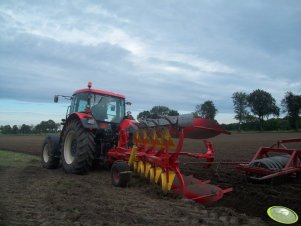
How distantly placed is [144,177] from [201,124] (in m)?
2.04

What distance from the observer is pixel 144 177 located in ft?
24.0

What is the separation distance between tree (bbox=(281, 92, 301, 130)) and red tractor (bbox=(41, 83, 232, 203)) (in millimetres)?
56888

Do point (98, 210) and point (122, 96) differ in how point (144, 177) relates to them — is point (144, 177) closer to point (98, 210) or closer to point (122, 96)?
point (98, 210)

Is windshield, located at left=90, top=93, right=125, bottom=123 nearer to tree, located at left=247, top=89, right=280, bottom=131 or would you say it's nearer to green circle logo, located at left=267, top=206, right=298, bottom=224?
green circle logo, located at left=267, top=206, right=298, bottom=224

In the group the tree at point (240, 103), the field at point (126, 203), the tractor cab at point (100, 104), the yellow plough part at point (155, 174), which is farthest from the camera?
the tree at point (240, 103)

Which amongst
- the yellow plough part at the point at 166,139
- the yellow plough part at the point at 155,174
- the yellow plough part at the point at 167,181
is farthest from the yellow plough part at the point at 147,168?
the yellow plough part at the point at 167,181

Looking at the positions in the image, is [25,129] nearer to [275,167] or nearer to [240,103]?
[240,103]

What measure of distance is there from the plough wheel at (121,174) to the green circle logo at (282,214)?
9.24ft

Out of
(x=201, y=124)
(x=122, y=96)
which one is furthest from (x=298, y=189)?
(x=122, y=96)

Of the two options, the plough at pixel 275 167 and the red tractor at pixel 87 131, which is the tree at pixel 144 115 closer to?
the red tractor at pixel 87 131

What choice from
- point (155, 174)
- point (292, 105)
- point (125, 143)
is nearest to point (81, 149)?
point (125, 143)

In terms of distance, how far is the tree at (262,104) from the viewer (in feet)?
253

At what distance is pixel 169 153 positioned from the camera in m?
6.41

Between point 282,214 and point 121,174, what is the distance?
10.2 feet
